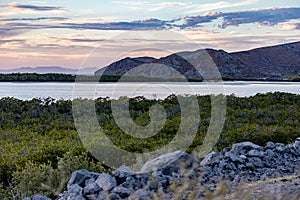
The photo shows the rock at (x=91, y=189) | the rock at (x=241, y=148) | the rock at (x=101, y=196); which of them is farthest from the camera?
the rock at (x=241, y=148)

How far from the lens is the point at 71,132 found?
573 inches

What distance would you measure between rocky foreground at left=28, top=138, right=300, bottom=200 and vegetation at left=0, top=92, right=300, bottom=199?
1.20 meters

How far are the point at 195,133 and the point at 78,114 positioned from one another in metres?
5.46

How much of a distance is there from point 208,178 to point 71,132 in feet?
23.6

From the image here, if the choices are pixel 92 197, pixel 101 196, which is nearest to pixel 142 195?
pixel 101 196

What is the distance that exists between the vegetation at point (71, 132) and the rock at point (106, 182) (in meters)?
1.21

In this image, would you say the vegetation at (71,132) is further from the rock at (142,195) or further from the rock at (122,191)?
the rock at (142,195)

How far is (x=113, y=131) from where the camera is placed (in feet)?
47.0

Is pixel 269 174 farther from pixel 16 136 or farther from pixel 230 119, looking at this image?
pixel 16 136

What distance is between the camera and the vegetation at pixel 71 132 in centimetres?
923

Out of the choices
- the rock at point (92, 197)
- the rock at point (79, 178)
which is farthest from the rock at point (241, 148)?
the rock at point (92, 197)

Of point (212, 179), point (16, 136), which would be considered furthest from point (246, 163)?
point (16, 136)

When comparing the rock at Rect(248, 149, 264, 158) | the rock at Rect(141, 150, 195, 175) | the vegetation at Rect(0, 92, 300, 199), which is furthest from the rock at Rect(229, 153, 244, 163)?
the vegetation at Rect(0, 92, 300, 199)

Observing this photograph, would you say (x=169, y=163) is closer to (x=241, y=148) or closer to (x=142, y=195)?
(x=142, y=195)
